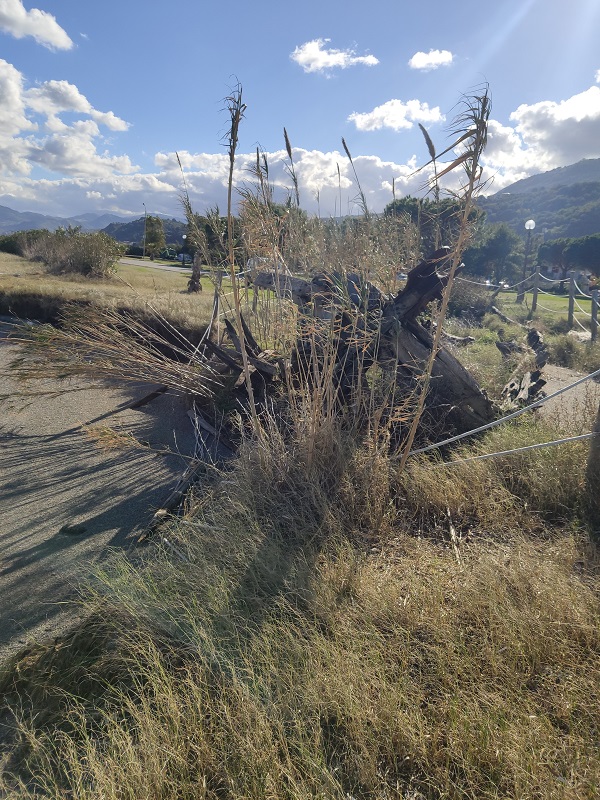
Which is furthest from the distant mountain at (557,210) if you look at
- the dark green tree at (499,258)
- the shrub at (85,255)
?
the shrub at (85,255)

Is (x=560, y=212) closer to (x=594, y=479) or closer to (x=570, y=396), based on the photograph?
(x=570, y=396)

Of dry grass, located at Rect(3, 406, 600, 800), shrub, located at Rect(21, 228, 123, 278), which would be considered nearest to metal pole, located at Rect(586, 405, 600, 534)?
dry grass, located at Rect(3, 406, 600, 800)

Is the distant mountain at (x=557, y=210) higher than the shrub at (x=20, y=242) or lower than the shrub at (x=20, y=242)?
higher

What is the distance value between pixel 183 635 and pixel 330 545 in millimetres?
1010

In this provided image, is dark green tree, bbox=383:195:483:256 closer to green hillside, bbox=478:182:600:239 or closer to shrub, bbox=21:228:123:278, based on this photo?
shrub, bbox=21:228:123:278

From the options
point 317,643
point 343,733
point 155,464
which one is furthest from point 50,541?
point 343,733

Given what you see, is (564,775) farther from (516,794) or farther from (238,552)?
(238,552)

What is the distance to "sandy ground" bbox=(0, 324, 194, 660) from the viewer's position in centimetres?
296

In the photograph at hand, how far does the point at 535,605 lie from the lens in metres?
2.33

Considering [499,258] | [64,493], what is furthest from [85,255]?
[499,258]

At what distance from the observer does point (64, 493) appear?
170 inches

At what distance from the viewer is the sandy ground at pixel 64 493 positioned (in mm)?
2963

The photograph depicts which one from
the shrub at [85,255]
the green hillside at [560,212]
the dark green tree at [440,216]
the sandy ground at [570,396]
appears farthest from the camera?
the green hillside at [560,212]

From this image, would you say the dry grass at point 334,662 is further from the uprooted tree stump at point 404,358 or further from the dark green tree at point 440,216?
the dark green tree at point 440,216
